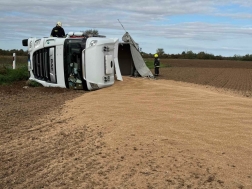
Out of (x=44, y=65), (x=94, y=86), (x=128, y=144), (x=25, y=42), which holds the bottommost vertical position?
(x=128, y=144)

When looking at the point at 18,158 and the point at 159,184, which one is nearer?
the point at 159,184

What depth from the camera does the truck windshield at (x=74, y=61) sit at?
403 inches

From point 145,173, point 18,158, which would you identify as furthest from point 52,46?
point 145,173

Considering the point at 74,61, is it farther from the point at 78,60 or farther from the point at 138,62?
the point at 138,62

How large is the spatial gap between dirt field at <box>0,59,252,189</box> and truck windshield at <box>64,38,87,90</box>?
7.84 ft

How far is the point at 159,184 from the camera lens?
11.6 ft

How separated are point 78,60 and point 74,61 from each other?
16 centimetres

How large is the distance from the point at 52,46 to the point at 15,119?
476 centimetres

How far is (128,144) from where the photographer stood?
473 cm

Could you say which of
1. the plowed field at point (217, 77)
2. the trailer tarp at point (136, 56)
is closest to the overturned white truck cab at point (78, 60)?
the trailer tarp at point (136, 56)

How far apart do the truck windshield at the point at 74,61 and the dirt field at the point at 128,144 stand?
94.1 inches

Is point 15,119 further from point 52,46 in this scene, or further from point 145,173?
point 52,46

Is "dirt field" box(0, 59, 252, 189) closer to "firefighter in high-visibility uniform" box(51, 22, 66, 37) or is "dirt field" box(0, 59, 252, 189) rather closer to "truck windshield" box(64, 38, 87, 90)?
"truck windshield" box(64, 38, 87, 90)

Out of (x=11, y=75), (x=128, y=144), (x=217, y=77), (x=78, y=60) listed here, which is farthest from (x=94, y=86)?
(x=217, y=77)
